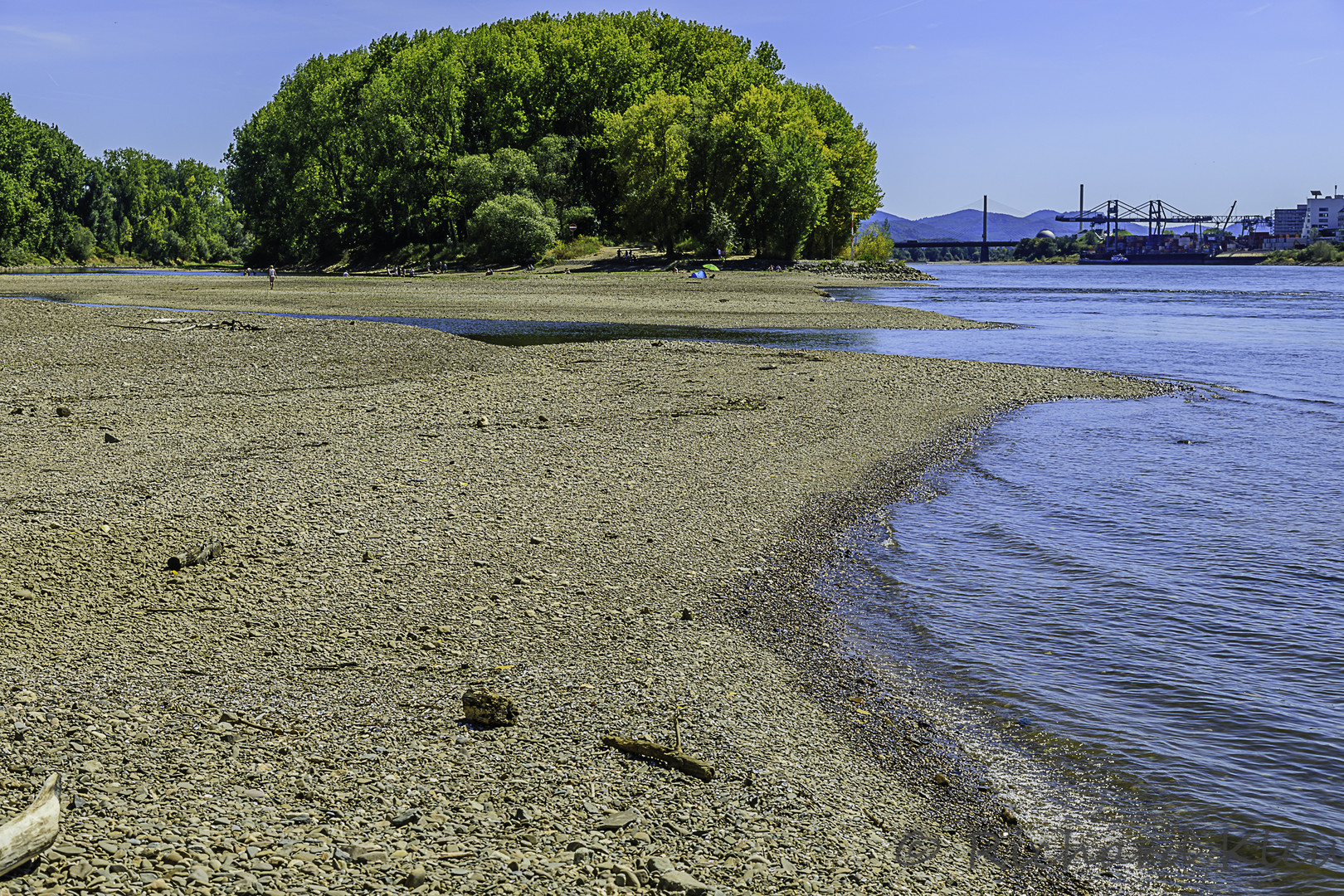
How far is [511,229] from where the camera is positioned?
273 ft

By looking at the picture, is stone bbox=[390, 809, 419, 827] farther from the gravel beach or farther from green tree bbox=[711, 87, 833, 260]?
green tree bbox=[711, 87, 833, 260]

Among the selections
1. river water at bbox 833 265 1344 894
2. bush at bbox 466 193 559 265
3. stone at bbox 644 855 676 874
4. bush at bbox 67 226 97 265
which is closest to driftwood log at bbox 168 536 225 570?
river water at bbox 833 265 1344 894

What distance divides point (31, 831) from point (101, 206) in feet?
568

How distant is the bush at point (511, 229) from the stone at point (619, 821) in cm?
8078

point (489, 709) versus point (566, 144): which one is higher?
point (566, 144)

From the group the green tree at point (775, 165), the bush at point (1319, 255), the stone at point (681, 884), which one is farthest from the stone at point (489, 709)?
the bush at point (1319, 255)

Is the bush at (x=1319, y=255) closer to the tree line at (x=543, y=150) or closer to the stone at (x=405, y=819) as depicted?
the tree line at (x=543, y=150)

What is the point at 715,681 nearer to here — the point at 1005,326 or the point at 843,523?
the point at 843,523

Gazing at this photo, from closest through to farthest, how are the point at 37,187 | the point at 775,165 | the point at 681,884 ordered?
the point at 681,884 → the point at 775,165 → the point at 37,187

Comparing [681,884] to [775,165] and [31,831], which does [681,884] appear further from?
[775,165]

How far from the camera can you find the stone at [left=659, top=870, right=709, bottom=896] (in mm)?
4910

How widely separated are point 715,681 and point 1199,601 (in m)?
5.41

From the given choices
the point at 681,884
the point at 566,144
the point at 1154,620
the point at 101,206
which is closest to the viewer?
the point at 681,884

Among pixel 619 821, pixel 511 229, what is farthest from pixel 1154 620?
pixel 511 229
